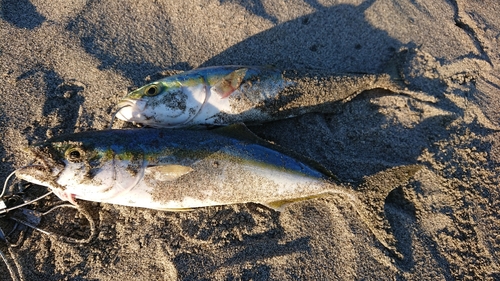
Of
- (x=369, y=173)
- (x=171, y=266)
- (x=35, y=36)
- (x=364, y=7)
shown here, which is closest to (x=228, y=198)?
(x=171, y=266)

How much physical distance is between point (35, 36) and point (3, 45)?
31 centimetres

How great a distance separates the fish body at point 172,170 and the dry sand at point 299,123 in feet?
0.91

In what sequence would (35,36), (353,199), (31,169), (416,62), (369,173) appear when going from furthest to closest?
(416,62) → (35,36) → (369,173) → (353,199) → (31,169)

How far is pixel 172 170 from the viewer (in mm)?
2668

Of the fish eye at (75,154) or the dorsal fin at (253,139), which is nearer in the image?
the fish eye at (75,154)

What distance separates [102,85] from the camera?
3344 millimetres

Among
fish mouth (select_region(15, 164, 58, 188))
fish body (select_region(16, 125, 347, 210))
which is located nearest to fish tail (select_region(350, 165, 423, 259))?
fish body (select_region(16, 125, 347, 210))

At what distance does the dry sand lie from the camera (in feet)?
9.39

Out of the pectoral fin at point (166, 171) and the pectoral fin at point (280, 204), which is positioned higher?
the pectoral fin at point (166, 171)

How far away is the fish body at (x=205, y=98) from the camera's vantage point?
120 inches

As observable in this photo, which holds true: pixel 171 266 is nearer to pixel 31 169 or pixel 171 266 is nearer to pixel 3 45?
pixel 31 169

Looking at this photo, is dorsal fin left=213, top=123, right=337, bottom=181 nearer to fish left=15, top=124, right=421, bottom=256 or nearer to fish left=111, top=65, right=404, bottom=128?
fish left=15, top=124, right=421, bottom=256

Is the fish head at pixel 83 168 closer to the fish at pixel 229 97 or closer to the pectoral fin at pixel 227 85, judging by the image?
the fish at pixel 229 97

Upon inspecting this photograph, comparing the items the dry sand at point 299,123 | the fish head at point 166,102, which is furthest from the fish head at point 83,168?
the fish head at point 166,102
